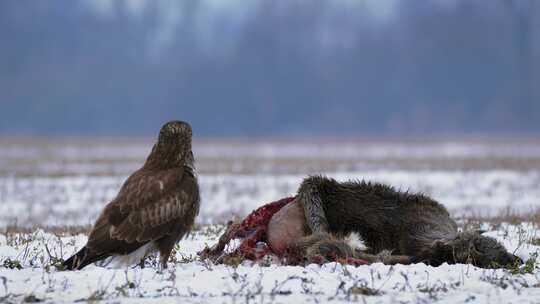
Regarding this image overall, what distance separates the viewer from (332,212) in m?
7.61

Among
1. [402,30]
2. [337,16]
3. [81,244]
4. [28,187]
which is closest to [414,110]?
[402,30]

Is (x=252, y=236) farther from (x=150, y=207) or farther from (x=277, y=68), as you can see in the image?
(x=277, y=68)

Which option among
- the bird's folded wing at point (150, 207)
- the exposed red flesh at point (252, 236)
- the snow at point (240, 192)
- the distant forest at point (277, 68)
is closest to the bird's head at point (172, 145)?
the bird's folded wing at point (150, 207)

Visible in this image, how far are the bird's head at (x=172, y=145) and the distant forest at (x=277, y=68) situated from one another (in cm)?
11500

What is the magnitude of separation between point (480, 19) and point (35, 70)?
7394cm

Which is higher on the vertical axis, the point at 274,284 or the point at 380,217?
the point at 380,217

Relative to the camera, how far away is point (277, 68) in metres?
141

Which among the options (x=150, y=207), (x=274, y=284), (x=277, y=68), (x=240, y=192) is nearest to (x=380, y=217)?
(x=274, y=284)

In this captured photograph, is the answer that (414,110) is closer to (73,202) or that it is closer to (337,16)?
(337,16)

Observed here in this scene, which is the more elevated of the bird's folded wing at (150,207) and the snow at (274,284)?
the bird's folded wing at (150,207)

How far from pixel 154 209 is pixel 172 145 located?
61 centimetres

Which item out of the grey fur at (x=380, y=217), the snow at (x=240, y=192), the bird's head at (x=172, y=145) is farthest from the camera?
the snow at (x=240, y=192)

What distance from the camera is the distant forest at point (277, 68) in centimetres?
12688

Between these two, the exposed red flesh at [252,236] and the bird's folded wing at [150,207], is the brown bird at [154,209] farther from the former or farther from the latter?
the exposed red flesh at [252,236]
